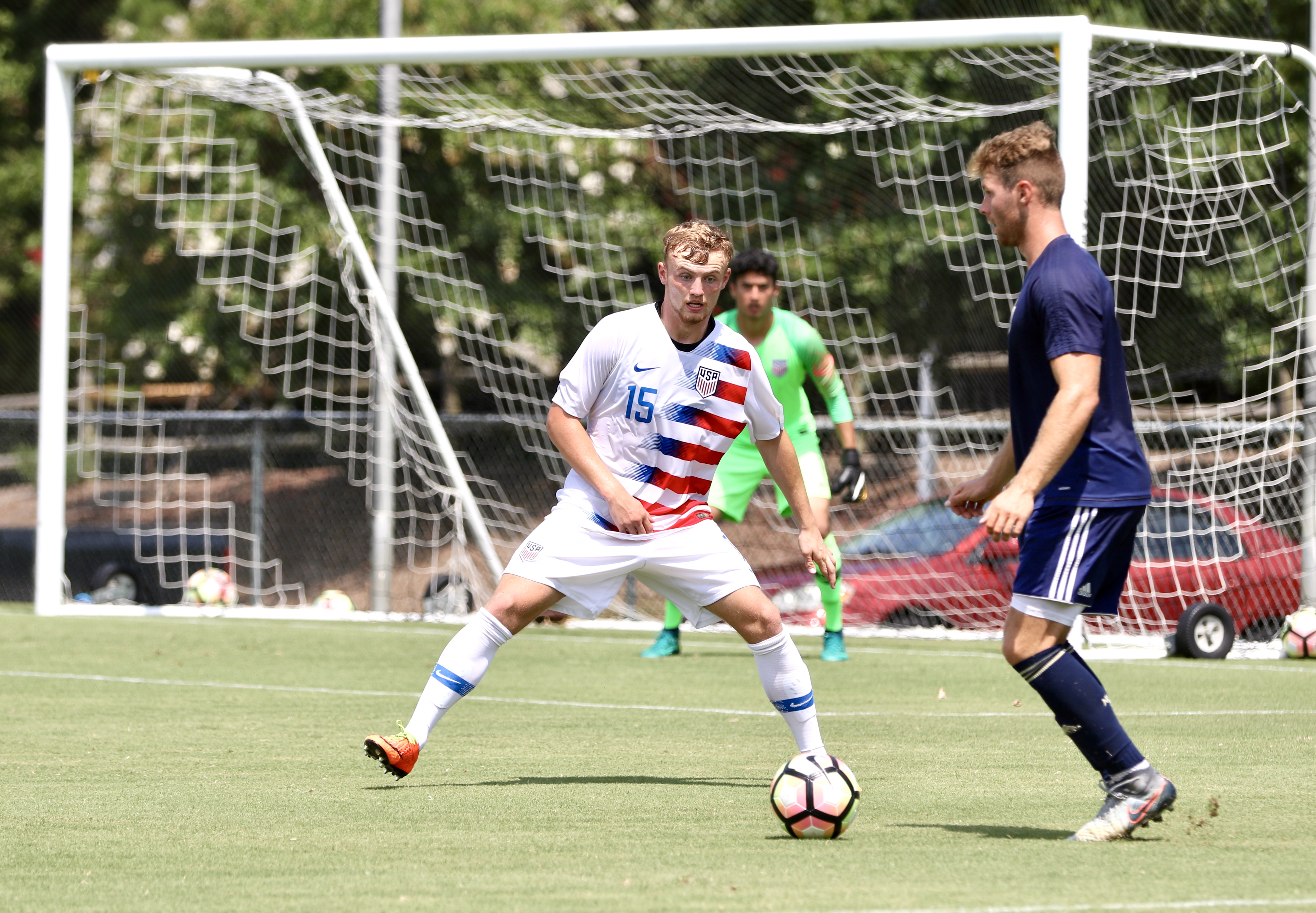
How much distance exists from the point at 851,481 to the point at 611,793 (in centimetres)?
492

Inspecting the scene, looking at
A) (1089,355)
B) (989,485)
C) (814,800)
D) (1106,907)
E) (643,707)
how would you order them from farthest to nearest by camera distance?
(643,707) < (989,485) < (814,800) < (1089,355) < (1106,907)

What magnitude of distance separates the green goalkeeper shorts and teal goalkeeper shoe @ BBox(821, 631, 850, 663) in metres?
0.79

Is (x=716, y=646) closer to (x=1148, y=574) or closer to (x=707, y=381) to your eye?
(x=1148, y=574)

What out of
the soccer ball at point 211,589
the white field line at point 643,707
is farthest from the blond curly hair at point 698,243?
the soccer ball at point 211,589

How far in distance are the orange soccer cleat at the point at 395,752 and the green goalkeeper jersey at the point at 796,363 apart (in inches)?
190

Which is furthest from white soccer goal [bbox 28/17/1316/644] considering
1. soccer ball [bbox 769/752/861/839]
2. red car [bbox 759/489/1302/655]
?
soccer ball [bbox 769/752/861/839]

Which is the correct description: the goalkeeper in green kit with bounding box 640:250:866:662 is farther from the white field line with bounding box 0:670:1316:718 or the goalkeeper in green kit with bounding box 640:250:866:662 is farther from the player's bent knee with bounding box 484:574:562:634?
the player's bent knee with bounding box 484:574:562:634

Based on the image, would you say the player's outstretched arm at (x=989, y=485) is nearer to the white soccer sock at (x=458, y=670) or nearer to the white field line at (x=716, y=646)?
the white soccer sock at (x=458, y=670)

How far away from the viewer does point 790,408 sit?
10.1 m

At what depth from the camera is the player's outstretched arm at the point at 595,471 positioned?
5.29m

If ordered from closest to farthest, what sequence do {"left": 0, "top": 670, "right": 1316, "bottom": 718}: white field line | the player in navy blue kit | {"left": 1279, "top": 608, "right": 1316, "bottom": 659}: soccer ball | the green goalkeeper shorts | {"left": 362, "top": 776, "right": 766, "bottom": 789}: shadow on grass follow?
the player in navy blue kit < {"left": 362, "top": 776, "right": 766, "bottom": 789}: shadow on grass < {"left": 0, "top": 670, "right": 1316, "bottom": 718}: white field line < the green goalkeeper shorts < {"left": 1279, "top": 608, "right": 1316, "bottom": 659}: soccer ball

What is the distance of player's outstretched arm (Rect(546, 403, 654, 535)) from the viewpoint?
5.29 meters

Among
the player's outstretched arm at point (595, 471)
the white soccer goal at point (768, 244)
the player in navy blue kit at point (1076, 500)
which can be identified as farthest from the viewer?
the white soccer goal at point (768, 244)

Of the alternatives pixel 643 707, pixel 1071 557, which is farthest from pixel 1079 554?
pixel 643 707
